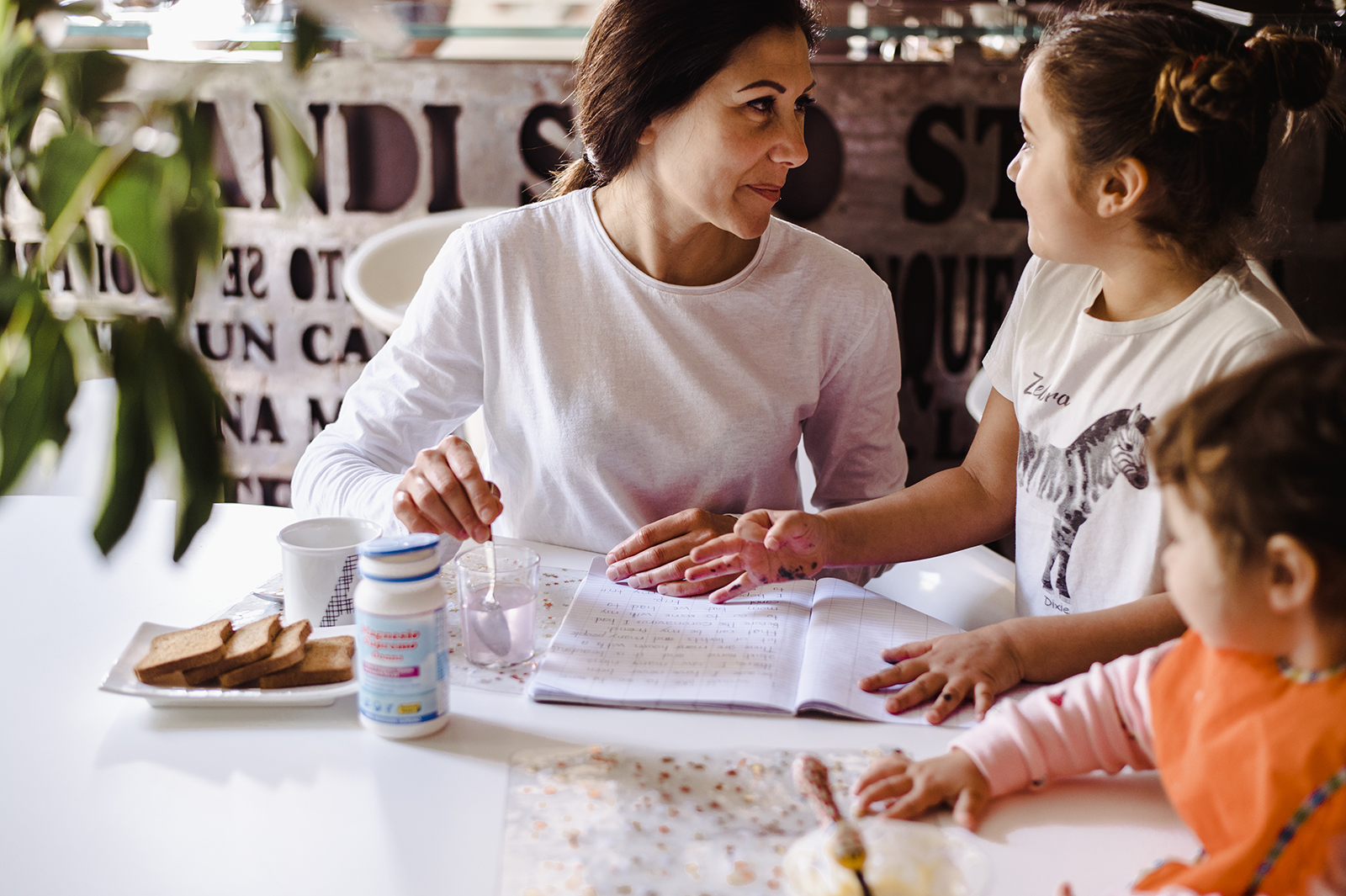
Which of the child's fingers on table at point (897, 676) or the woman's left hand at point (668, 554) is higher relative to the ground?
the child's fingers on table at point (897, 676)

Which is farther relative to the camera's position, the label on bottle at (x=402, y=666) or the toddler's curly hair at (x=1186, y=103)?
the toddler's curly hair at (x=1186, y=103)

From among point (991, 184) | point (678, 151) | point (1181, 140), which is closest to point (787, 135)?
point (678, 151)

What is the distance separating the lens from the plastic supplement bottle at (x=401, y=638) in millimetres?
858

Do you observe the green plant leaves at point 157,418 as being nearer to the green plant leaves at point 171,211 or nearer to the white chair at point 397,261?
the green plant leaves at point 171,211

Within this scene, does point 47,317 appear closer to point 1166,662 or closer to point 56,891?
point 56,891

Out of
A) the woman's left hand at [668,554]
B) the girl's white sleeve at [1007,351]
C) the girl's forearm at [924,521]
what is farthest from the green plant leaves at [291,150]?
the girl's white sleeve at [1007,351]

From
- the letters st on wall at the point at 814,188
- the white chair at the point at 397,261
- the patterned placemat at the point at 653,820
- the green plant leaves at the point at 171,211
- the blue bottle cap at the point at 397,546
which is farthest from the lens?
the letters st on wall at the point at 814,188

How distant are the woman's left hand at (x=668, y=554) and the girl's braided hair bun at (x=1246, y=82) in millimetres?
637

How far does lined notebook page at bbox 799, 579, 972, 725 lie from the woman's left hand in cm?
13

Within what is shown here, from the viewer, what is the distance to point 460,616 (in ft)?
Answer: 3.57

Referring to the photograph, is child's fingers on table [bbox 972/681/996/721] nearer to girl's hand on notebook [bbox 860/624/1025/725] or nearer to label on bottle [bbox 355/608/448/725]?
girl's hand on notebook [bbox 860/624/1025/725]

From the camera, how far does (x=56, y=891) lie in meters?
0.73

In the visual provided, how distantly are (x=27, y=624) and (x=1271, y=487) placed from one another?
3.73 ft

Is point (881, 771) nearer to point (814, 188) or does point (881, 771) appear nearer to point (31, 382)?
point (31, 382)
